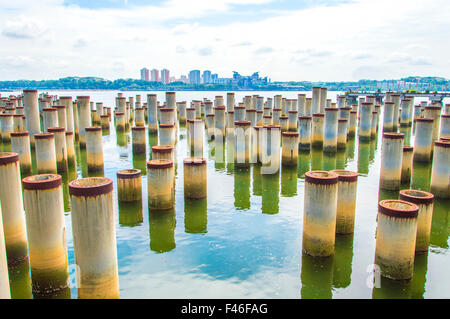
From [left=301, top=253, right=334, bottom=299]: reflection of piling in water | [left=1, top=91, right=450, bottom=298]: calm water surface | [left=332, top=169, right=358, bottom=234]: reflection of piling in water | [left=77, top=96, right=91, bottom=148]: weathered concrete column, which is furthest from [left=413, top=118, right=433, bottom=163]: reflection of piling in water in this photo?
[left=77, top=96, right=91, bottom=148]: weathered concrete column

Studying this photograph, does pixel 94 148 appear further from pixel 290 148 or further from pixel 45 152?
pixel 290 148

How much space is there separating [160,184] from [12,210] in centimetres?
422

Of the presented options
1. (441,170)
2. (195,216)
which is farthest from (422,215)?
(195,216)

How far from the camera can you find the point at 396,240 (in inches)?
314

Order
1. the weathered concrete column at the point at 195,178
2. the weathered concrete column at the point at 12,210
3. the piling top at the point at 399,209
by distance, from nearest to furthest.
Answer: the piling top at the point at 399,209 → the weathered concrete column at the point at 12,210 → the weathered concrete column at the point at 195,178

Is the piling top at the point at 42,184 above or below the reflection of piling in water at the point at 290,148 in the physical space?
above

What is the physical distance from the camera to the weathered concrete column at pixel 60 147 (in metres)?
16.4

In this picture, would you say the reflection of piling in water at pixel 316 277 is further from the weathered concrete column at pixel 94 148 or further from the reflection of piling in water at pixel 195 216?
the weathered concrete column at pixel 94 148

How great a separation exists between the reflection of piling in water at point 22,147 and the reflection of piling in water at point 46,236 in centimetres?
851

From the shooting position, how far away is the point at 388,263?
8.15 meters

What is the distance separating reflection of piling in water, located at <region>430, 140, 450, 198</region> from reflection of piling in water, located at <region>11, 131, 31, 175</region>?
15049 millimetres

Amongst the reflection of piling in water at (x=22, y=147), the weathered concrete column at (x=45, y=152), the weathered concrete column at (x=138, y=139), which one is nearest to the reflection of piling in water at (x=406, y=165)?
the weathered concrete column at (x=138, y=139)

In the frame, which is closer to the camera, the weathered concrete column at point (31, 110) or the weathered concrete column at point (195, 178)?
the weathered concrete column at point (195, 178)

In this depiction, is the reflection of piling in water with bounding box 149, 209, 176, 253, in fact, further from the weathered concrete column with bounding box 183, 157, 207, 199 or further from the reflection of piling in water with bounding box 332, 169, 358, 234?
the reflection of piling in water with bounding box 332, 169, 358, 234
